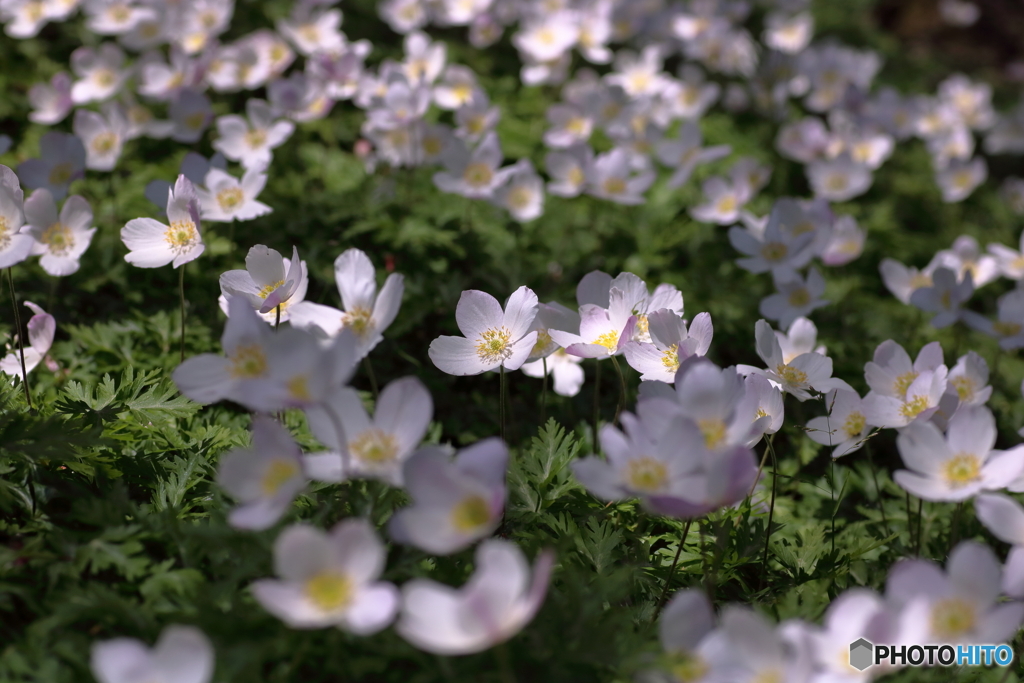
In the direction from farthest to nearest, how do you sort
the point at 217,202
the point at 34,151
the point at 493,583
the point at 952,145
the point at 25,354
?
the point at 952,145, the point at 34,151, the point at 217,202, the point at 25,354, the point at 493,583

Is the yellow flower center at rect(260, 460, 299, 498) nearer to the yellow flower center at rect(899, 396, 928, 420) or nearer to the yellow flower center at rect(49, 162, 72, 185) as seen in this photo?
the yellow flower center at rect(899, 396, 928, 420)

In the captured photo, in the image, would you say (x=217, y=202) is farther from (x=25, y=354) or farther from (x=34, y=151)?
(x=34, y=151)

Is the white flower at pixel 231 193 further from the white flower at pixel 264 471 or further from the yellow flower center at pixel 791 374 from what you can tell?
the yellow flower center at pixel 791 374

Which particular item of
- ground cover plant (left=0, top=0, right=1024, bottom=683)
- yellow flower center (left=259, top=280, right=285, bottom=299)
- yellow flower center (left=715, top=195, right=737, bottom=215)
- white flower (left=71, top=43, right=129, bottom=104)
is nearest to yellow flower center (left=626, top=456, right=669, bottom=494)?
ground cover plant (left=0, top=0, right=1024, bottom=683)

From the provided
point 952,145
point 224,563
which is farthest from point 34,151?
point 952,145

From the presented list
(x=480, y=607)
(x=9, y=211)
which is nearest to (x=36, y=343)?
(x=9, y=211)

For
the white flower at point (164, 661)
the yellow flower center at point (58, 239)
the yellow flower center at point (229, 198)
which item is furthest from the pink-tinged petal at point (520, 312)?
the yellow flower center at point (58, 239)

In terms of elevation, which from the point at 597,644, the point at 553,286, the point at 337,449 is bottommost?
the point at 553,286
